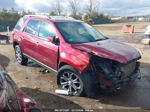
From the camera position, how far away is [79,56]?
4.48 m

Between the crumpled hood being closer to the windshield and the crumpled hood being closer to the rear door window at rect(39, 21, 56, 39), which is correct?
the windshield

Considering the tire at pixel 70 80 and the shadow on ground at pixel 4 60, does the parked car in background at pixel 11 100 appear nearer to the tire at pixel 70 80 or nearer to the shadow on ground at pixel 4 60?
the tire at pixel 70 80

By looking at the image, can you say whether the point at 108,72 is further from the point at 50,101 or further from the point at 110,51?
the point at 50,101

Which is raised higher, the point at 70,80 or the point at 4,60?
the point at 70,80

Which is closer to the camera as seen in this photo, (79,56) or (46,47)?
(79,56)

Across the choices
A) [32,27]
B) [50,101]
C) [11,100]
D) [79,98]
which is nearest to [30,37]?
[32,27]

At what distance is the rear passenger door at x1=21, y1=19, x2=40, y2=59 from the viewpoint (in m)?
6.05

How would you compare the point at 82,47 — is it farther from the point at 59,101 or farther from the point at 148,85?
the point at 148,85

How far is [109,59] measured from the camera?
437 centimetres

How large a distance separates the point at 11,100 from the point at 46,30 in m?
3.49

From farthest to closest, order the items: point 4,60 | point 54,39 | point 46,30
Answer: point 4,60
point 46,30
point 54,39

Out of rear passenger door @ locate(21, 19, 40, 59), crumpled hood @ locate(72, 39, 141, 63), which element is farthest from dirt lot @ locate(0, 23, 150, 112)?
crumpled hood @ locate(72, 39, 141, 63)

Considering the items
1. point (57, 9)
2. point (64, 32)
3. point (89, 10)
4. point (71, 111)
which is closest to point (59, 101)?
point (71, 111)

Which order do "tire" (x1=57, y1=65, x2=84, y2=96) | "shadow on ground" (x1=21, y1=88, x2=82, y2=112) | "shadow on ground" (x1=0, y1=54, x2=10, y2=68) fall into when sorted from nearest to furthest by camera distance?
1. "shadow on ground" (x1=21, y1=88, x2=82, y2=112)
2. "tire" (x1=57, y1=65, x2=84, y2=96)
3. "shadow on ground" (x1=0, y1=54, x2=10, y2=68)
